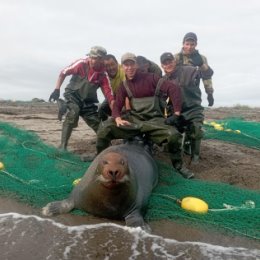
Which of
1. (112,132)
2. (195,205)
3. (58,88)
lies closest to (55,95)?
(58,88)

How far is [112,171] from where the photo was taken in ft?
12.2

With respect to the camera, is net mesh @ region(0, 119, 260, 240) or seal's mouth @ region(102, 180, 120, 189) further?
net mesh @ region(0, 119, 260, 240)

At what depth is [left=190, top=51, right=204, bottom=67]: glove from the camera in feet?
23.5

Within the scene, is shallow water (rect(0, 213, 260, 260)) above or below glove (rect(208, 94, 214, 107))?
below

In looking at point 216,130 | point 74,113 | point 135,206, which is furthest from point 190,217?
point 216,130

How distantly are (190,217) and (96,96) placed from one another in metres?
3.53

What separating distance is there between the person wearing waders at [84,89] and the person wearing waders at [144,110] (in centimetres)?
82

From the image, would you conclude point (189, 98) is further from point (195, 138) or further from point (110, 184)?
point (110, 184)

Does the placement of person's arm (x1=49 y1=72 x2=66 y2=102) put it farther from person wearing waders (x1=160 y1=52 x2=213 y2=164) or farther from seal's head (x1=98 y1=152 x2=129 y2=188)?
seal's head (x1=98 y1=152 x2=129 y2=188)

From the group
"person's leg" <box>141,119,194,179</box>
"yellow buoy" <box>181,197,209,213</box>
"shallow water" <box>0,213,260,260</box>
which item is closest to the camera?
"shallow water" <box>0,213,260,260</box>

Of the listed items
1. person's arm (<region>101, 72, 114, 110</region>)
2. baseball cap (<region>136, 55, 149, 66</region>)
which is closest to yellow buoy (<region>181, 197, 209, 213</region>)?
person's arm (<region>101, 72, 114, 110</region>)

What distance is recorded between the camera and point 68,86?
277 inches

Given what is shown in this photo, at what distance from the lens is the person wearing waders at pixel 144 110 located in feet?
18.8

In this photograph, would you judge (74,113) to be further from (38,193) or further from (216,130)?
(216,130)
